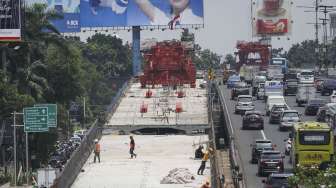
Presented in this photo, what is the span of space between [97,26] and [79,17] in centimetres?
414

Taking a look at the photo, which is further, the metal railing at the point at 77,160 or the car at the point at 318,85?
the car at the point at 318,85

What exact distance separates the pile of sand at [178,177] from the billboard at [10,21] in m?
11.1

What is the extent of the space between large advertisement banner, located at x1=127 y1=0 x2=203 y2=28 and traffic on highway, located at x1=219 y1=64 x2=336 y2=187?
7131mm

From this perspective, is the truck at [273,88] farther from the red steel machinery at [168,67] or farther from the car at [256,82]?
the red steel machinery at [168,67]

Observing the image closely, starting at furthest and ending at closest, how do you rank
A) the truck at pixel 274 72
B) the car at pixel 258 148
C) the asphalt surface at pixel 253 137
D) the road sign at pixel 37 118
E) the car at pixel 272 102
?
the truck at pixel 274 72
the car at pixel 272 102
the car at pixel 258 148
the road sign at pixel 37 118
the asphalt surface at pixel 253 137

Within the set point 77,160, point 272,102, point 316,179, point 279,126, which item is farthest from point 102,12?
point 316,179

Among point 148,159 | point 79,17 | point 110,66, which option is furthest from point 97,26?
point 148,159

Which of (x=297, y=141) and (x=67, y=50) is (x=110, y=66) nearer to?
(x=67, y=50)

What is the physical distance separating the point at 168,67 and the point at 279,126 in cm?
3276

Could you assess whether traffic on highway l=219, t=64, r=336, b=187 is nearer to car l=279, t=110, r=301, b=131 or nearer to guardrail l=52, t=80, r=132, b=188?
car l=279, t=110, r=301, b=131

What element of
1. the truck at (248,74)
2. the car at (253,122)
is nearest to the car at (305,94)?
the car at (253,122)

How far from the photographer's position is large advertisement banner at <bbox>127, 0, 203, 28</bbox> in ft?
386

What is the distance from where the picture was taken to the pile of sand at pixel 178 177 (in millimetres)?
50347

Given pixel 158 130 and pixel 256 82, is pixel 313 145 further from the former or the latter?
pixel 256 82
